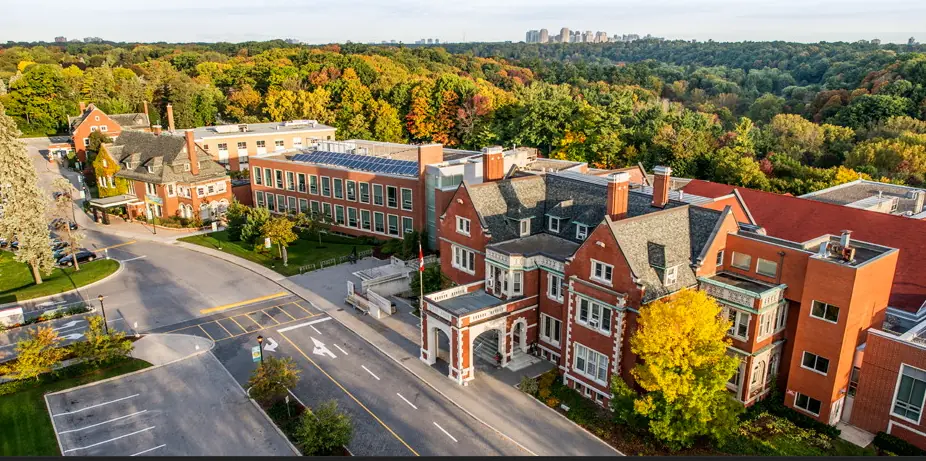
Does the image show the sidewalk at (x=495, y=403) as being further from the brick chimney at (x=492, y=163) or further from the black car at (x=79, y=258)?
the black car at (x=79, y=258)

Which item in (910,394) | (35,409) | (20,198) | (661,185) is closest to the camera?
(910,394)

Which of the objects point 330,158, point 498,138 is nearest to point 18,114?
point 330,158

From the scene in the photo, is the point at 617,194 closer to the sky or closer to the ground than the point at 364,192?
closer to the sky

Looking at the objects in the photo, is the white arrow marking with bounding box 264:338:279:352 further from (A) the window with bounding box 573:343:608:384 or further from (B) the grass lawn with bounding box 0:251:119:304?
(B) the grass lawn with bounding box 0:251:119:304

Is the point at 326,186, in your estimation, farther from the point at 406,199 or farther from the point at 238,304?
the point at 238,304

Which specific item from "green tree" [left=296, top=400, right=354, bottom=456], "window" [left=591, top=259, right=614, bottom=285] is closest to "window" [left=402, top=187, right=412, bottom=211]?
"window" [left=591, top=259, right=614, bottom=285]

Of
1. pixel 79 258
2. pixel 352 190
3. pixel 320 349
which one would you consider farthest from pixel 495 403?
pixel 79 258
